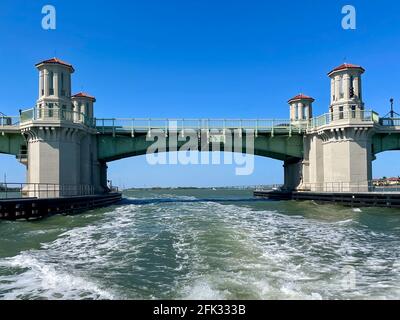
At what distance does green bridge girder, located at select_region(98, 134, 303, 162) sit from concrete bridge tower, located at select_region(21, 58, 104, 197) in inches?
208

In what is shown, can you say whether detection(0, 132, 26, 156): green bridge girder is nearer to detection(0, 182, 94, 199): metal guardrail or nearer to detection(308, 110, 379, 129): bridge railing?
detection(0, 182, 94, 199): metal guardrail

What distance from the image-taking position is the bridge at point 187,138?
43750 millimetres

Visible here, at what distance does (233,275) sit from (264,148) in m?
43.5

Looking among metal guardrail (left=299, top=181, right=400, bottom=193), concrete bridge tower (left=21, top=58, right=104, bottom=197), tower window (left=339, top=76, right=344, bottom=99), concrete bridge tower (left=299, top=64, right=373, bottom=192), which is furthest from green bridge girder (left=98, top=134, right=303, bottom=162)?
tower window (left=339, top=76, right=344, bottom=99)

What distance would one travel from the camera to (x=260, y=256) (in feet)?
49.0

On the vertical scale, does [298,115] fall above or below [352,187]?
above

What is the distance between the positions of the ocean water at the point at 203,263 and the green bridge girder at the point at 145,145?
29.9 metres

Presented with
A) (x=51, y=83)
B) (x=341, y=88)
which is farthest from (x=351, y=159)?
(x=51, y=83)

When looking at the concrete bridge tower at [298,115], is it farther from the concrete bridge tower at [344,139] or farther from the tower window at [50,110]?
the tower window at [50,110]

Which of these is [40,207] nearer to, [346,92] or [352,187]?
[352,187]

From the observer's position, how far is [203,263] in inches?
543

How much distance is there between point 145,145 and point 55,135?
494 inches

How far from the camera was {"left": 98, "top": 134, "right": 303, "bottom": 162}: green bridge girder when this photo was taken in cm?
5273
